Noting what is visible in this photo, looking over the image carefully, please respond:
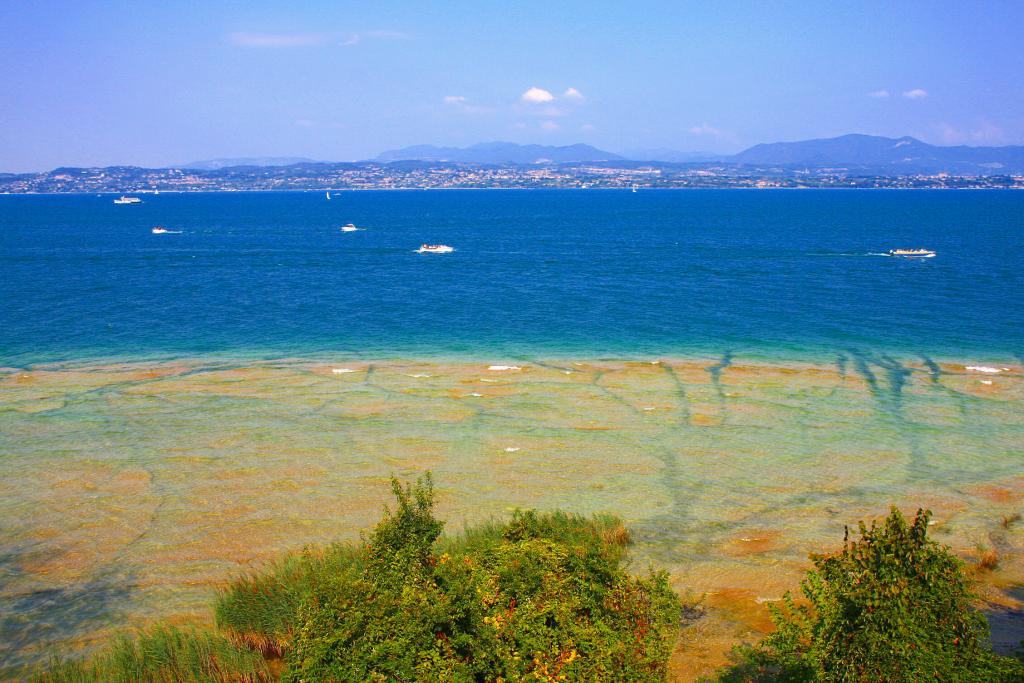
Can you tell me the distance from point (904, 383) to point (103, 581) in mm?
37315

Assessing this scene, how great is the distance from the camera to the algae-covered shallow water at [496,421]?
21.5 meters

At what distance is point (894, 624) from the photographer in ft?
35.7

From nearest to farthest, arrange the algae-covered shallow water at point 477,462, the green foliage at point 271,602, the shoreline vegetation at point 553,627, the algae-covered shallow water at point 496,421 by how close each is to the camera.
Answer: the shoreline vegetation at point 553,627 < the green foliage at point 271,602 < the algae-covered shallow water at point 477,462 < the algae-covered shallow water at point 496,421

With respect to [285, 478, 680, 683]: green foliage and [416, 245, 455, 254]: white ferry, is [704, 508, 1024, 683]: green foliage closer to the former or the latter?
[285, 478, 680, 683]: green foliage

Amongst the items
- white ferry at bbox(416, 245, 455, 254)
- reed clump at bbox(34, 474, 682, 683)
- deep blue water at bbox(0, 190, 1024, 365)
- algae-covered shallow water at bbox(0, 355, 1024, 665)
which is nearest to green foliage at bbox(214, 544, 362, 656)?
reed clump at bbox(34, 474, 682, 683)

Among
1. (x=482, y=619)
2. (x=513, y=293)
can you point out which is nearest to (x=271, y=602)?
(x=482, y=619)

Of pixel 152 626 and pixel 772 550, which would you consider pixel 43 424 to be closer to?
pixel 152 626

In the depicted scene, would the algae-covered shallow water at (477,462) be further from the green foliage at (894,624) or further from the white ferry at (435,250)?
the white ferry at (435,250)

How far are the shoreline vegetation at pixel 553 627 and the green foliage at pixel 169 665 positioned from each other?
3 centimetres

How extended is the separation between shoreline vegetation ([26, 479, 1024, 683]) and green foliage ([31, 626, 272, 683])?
A: 27mm

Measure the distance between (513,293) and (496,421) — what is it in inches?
1539

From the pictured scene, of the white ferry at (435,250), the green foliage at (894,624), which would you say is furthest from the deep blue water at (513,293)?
the green foliage at (894,624)

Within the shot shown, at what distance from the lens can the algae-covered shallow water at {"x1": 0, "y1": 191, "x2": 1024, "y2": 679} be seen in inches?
846

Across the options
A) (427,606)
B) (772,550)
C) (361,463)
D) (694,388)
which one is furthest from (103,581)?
(694,388)
